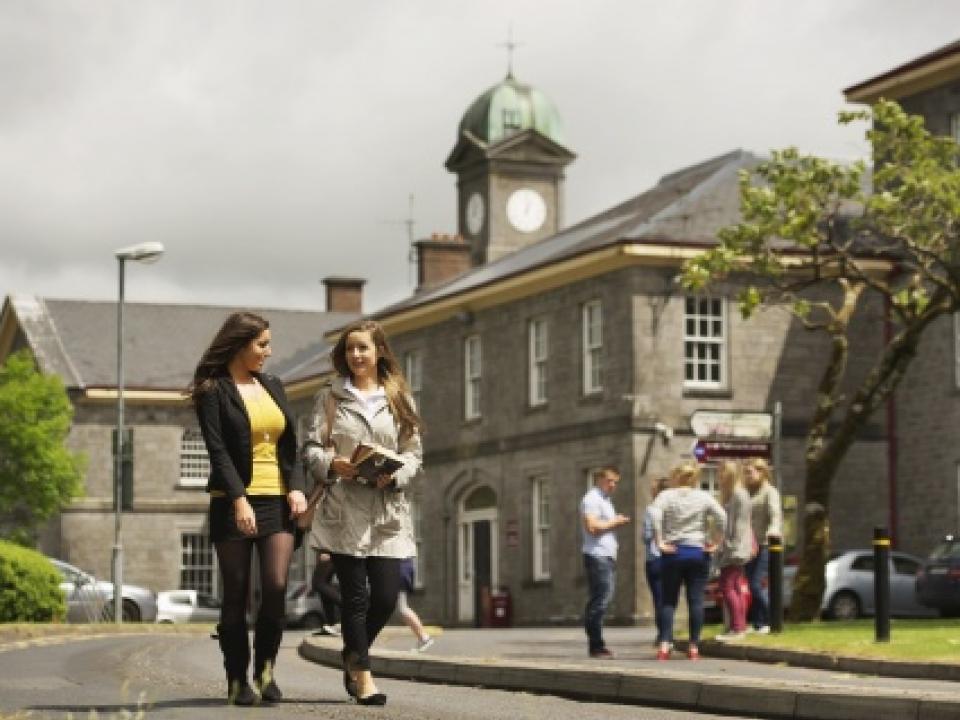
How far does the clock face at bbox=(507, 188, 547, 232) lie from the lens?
8675 cm

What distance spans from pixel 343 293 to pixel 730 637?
57.9 meters

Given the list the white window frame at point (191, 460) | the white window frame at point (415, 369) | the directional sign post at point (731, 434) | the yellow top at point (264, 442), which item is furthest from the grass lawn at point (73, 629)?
the white window frame at point (191, 460)

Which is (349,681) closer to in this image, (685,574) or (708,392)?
(685,574)

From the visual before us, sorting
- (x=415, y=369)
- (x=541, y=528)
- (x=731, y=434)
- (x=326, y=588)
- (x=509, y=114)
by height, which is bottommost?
(x=326, y=588)

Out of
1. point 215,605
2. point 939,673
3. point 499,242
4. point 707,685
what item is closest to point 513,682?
point 707,685

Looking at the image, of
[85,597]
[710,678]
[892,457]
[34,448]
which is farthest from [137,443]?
[710,678]

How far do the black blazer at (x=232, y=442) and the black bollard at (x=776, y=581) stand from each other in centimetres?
1251

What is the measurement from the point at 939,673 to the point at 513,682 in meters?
4.21

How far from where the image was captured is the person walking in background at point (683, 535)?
20.1m

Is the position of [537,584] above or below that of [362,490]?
above

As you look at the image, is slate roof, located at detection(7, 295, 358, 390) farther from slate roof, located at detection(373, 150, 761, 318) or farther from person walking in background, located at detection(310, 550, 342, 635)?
person walking in background, located at detection(310, 550, 342, 635)

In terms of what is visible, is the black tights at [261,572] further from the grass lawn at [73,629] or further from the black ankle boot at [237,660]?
the grass lawn at [73,629]

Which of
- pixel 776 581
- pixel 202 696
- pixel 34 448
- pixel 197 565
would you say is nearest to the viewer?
pixel 202 696

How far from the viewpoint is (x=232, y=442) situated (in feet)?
39.1
